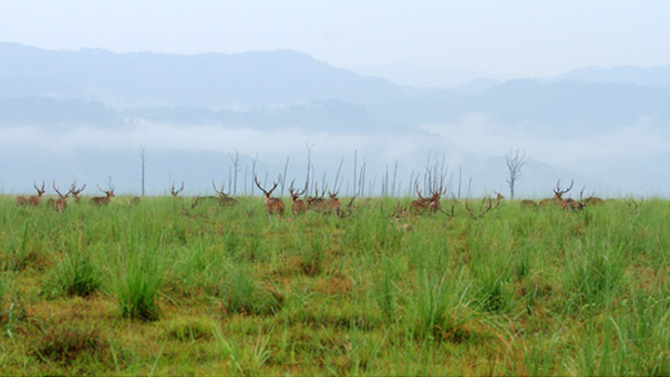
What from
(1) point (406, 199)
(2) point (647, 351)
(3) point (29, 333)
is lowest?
(3) point (29, 333)

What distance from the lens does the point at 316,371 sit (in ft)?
11.1

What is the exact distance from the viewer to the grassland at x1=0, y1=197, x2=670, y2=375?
3412 millimetres

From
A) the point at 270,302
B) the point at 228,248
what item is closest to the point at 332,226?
the point at 228,248

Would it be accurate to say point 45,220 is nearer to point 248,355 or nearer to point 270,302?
point 270,302

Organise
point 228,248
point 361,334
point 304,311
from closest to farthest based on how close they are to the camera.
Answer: point 361,334, point 304,311, point 228,248

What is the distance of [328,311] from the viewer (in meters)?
4.51

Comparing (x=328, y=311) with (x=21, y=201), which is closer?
(x=328, y=311)

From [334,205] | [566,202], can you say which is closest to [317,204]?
[334,205]

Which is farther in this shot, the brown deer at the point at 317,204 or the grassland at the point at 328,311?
the brown deer at the point at 317,204

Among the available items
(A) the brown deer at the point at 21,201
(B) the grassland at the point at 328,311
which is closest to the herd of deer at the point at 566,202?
(B) the grassland at the point at 328,311

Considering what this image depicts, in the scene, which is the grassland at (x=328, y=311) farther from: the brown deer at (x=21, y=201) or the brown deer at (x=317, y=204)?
the brown deer at (x=21, y=201)

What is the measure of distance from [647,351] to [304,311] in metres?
2.35

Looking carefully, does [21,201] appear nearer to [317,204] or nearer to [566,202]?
[317,204]

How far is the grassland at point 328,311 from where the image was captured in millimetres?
3412
